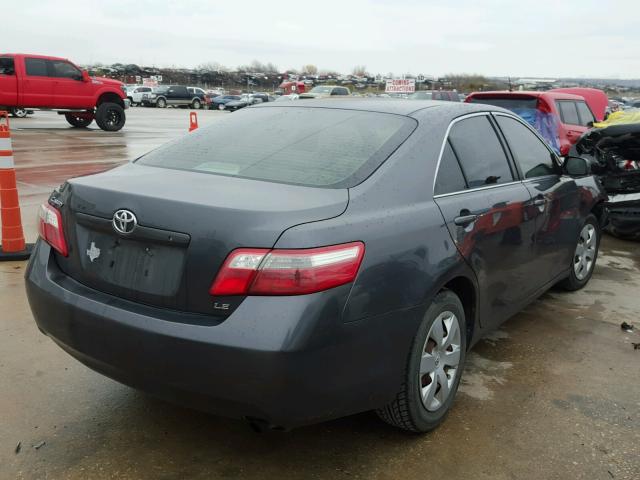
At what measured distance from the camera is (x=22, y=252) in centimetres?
541

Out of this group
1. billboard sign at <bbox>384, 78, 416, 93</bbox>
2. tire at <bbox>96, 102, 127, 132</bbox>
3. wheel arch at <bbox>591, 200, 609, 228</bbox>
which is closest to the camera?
wheel arch at <bbox>591, 200, 609, 228</bbox>

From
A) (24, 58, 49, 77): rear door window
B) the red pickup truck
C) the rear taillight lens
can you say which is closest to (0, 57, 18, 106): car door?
the red pickup truck

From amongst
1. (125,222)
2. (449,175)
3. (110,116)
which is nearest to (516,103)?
(449,175)

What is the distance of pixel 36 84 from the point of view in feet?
58.7

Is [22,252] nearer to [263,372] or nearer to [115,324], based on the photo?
[115,324]

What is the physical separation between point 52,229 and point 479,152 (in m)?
2.26

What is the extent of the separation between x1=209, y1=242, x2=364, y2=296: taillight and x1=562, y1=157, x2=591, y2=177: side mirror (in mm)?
2895

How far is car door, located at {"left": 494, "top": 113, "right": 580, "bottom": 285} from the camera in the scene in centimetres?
387

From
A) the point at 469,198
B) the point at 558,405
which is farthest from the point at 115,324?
the point at 558,405

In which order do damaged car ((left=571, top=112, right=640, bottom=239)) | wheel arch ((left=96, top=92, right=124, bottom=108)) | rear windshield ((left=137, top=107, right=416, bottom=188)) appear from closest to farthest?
rear windshield ((left=137, top=107, right=416, bottom=188)) → damaged car ((left=571, top=112, right=640, bottom=239)) → wheel arch ((left=96, top=92, right=124, bottom=108))

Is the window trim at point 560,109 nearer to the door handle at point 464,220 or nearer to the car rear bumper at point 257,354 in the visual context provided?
the door handle at point 464,220

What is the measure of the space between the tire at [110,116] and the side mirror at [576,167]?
700 inches

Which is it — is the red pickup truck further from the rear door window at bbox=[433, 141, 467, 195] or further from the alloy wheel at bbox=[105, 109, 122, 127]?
the rear door window at bbox=[433, 141, 467, 195]

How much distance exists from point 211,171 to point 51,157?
36.3 ft
